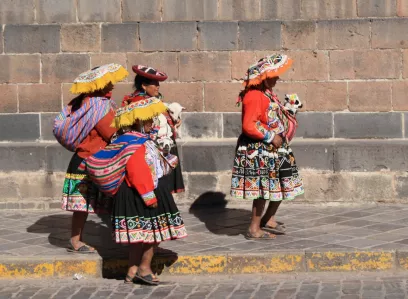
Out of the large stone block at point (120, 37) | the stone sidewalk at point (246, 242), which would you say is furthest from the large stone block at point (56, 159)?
the large stone block at point (120, 37)

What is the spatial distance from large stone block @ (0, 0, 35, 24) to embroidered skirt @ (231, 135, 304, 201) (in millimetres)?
3955

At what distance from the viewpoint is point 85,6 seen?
1135 cm

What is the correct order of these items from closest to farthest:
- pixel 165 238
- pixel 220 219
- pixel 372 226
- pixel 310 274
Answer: pixel 165 238 < pixel 310 274 < pixel 372 226 < pixel 220 219

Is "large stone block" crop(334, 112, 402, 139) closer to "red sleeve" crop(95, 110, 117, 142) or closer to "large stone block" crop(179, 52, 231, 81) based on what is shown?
"large stone block" crop(179, 52, 231, 81)

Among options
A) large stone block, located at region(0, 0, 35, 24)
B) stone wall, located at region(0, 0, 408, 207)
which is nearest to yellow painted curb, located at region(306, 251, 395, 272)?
stone wall, located at region(0, 0, 408, 207)

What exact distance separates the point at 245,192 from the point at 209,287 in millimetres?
1236

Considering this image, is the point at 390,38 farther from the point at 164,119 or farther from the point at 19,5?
the point at 19,5

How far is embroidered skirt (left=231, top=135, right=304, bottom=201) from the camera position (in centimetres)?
873

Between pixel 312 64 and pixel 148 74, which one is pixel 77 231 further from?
pixel 312 64

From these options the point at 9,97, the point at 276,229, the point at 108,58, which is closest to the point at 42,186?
the point at 9,97

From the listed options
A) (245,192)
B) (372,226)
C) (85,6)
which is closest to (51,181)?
(85,6)

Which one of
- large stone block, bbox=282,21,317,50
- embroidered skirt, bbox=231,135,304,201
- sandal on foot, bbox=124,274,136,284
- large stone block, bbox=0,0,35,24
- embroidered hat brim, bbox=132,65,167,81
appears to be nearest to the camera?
sandal on foot, bbox=124,274,136,284

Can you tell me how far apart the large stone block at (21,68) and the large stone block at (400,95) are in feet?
14.3

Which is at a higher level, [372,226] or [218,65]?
[218,65]
